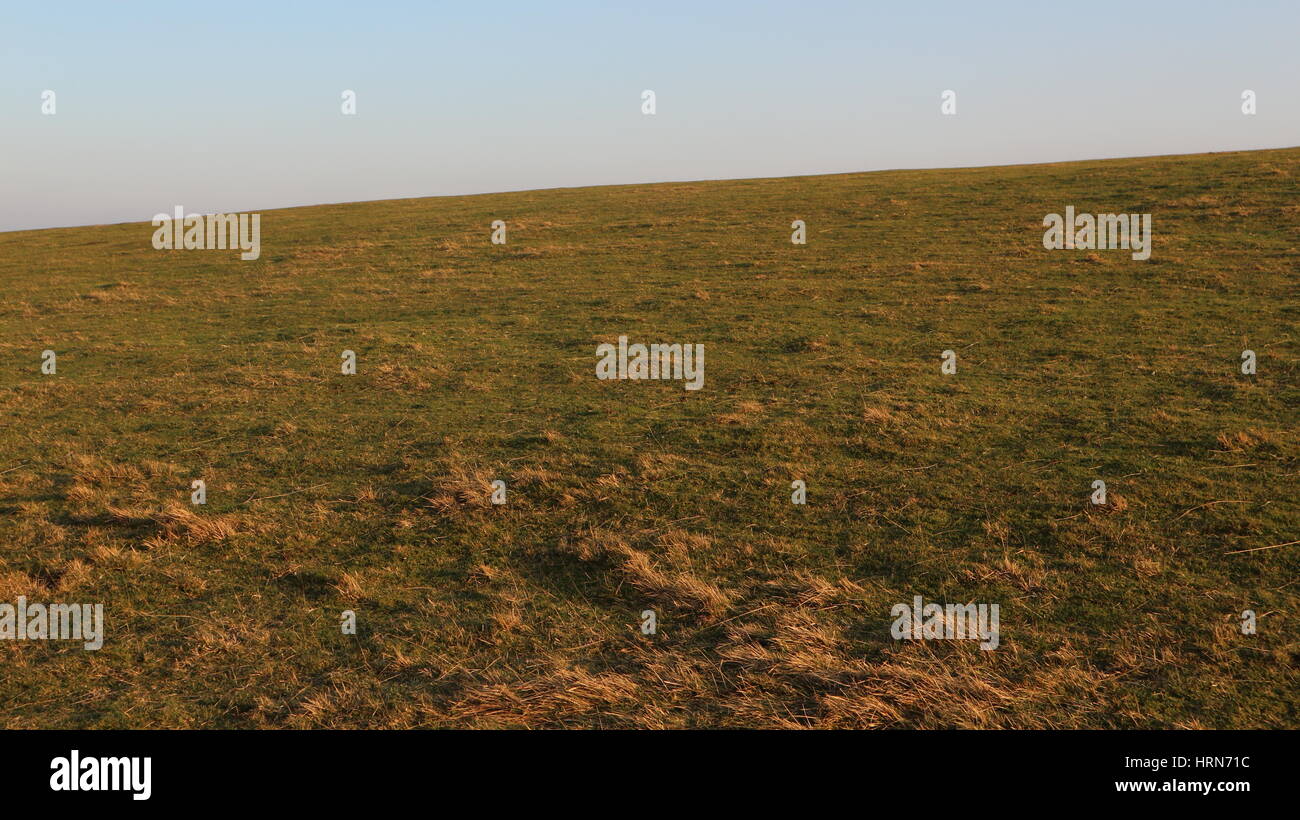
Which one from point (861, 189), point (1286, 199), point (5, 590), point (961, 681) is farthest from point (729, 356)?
point (861, 189)

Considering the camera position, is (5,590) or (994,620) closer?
(994,620)

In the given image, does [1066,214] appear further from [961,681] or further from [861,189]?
[961,681]

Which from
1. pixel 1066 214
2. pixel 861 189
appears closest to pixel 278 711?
pixel 1066 214

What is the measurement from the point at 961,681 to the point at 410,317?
16.8m

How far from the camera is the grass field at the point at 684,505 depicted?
574 cm

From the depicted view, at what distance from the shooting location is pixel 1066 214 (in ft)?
87.0

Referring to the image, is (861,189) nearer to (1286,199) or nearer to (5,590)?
(1286,199)

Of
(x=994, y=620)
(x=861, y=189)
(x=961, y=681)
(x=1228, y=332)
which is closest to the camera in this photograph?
(x=961, y=681)

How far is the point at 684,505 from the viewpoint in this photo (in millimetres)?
8820

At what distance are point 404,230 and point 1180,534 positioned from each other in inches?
1207

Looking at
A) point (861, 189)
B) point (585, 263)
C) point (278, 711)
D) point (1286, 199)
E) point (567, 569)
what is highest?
point (861, 189)

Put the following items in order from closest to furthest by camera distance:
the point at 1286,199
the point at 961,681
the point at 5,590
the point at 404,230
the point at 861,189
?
the point at 961,681, the point at 5,590, the point at 1286,199, the point at 404,230, the point at 861,189

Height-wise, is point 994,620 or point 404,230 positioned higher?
point 404,230

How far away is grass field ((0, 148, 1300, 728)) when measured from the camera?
574 centimetres
